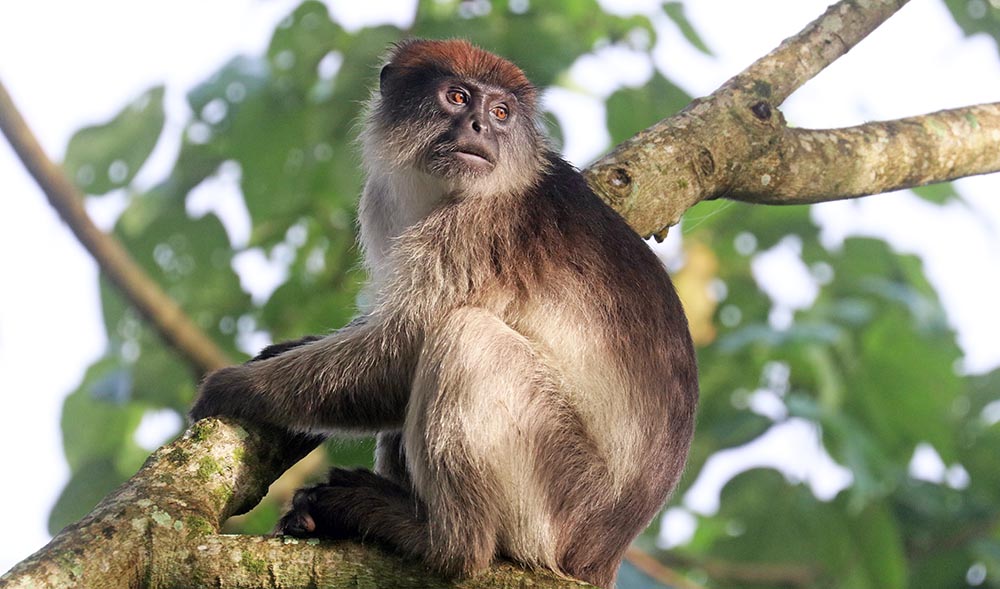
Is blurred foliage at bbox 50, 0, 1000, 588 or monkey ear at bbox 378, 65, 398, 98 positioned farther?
blurred foliage at bbox 50, 0, 1000, 588

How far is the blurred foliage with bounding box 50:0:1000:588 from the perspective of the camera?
648 centimetres

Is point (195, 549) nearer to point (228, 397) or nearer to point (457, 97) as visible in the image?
point (228, 397)

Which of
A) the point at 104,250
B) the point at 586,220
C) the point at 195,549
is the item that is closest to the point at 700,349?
the point at 586,220

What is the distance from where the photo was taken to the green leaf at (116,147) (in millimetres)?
6730

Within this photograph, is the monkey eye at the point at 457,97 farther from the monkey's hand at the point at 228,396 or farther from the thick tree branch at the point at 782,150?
the monkey's hand at the point at 228,396

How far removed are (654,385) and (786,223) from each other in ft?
12.5

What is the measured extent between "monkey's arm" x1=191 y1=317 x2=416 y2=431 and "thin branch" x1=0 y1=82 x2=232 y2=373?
1.72 m

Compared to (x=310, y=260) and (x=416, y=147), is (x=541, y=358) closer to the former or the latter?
(x=416, y=147)

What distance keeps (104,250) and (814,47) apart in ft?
13.7

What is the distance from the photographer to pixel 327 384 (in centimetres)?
436

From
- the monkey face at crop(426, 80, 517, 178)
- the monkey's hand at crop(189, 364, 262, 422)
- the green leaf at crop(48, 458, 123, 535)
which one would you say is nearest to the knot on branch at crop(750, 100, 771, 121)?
the monkey face at crop(426, 80, 517, 178)

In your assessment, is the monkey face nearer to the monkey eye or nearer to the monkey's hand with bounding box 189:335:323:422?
the monkey eye

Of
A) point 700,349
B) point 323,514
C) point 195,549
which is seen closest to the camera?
point 195,549

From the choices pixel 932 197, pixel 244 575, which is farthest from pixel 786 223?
pixel 244 575
